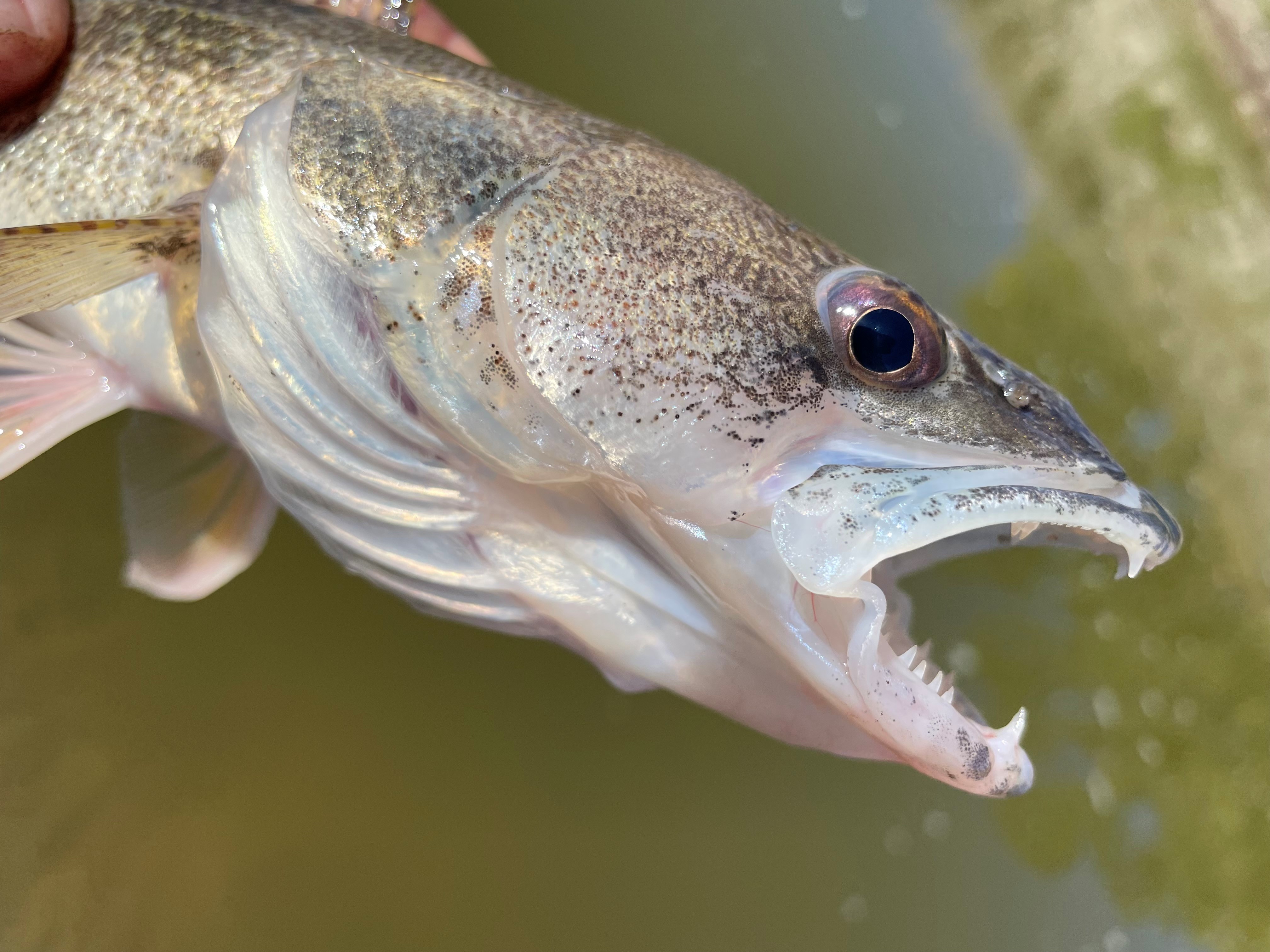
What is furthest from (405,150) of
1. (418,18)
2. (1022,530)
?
(418,18)

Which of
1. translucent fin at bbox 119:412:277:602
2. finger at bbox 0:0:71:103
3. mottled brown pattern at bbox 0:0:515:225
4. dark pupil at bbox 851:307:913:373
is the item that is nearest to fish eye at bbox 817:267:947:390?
dark pupil at bbox 851:307:913:373

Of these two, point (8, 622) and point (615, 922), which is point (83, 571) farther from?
point (615, 922)

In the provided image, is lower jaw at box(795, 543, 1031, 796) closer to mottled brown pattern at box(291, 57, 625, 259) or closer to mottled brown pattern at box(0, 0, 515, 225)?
mottled brown pattern at box(291, 57, 625, 259)

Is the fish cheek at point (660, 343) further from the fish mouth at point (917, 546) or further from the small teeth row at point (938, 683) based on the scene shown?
the small teeth row at point (938, 683)

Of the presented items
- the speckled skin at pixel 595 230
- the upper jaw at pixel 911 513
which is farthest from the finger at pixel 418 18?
the upper jaw at pixel 911 513

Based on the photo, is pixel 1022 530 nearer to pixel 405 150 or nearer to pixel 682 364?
pixel 682 364
